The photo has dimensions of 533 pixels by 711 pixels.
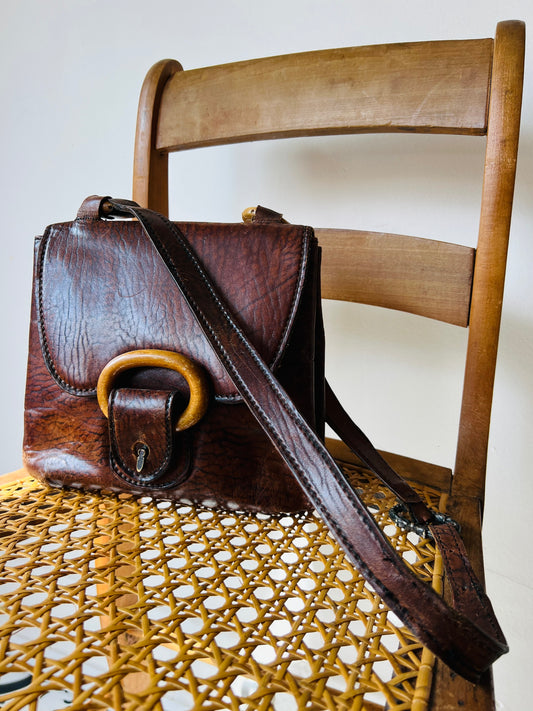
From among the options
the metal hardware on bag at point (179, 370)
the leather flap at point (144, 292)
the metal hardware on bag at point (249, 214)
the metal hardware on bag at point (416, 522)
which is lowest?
the metal hardware on bag at point (416, 522)

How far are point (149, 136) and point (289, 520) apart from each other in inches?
18.4

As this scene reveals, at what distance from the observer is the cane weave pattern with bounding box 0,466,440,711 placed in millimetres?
224

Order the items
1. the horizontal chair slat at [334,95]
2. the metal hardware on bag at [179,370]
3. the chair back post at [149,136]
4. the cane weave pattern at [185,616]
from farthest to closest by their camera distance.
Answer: the chair back post at [149,136], the horizontal chair slat at [334,95], the metal hardware on bag at [179,370], the cane weave pattern at [185,616]

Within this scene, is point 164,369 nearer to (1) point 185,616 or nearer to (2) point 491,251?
(1) point 185,616

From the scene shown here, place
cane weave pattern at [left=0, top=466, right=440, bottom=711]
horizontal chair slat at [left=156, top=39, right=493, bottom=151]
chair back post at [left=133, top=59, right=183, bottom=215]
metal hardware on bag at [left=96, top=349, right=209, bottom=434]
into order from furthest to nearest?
chair back post at [left=133, top=59, right=183, bottom=215]
horizontal chair slat at [left=156, top=39, right=493, bottom=151]
metal hardware on bag at [left=96, top=349, right=209, bottom=434]
cane weave pattern at [left=0, top=466, right=440, bottom=711]

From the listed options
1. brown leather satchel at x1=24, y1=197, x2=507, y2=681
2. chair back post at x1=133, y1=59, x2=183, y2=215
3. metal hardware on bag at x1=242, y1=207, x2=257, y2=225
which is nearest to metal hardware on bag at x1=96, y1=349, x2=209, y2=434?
brown leather satchel at x1=24, y1=197, x2=507, y2=681

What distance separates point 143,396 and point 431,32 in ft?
1.87

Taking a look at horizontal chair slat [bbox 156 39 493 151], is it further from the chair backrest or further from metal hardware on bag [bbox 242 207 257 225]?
metal hardware on bag [bbox 242 207 257 225]

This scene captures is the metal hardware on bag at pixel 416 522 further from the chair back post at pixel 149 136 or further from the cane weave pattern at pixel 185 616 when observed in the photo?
the chair back post at pixel 149 136

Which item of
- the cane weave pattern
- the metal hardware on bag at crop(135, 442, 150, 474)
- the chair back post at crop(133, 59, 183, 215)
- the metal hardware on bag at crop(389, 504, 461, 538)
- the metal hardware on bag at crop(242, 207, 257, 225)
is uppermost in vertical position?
the chair back post at crop(133, 59, 183, 215)

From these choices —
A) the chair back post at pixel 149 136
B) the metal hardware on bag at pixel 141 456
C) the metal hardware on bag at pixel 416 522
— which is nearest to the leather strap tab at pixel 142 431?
Answer: the metal hardware on bag at pixel 141 456

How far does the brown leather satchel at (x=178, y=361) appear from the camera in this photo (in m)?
0.36

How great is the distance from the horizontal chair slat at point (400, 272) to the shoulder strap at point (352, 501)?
0.53 feet

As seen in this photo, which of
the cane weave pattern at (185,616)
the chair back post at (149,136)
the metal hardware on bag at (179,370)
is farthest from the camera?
the chair back post at (149,136)
